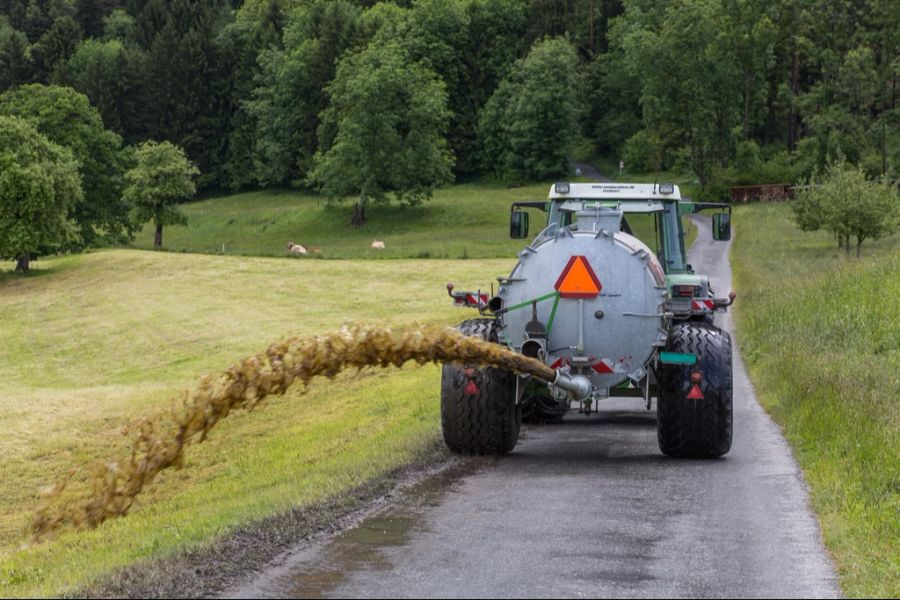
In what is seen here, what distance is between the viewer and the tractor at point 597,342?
13.4m

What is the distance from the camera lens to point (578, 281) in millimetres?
13320

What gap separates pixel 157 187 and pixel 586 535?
8104 centimetres

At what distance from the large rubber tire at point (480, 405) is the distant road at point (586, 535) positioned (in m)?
0.33

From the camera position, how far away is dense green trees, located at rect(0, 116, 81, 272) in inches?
2721

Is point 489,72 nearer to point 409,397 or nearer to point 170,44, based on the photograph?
point 170,44

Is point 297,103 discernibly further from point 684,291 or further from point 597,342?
point 597,342

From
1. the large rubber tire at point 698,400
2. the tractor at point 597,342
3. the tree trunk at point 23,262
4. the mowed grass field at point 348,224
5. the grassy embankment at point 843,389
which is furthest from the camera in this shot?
the mowed grass field at point 348,224

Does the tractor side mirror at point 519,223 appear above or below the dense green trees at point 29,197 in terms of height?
below

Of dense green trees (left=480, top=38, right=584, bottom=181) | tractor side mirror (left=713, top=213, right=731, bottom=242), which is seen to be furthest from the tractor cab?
dense green trees (left=480, top=38, right=584, bottom=181)

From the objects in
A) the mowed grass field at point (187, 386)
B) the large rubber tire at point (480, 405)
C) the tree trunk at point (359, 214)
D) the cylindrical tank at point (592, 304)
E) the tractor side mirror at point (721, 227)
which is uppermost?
the tree trunk at point (359, 214)

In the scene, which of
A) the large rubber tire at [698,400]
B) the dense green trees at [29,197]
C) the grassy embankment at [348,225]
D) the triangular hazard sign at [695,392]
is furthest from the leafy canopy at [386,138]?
the triangular hazard sign at [695,392]

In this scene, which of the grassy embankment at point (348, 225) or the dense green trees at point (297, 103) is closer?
the grassy embankment at point (348, 225)

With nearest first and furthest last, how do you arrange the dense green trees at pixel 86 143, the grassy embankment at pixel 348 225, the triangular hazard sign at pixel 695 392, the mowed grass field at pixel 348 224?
the triangular hazard sign at pixel 695 392, the grassy embankment at pixel 348 225, the mowed grass field at pixel 348 224, the dense green trees at pixel 86 143

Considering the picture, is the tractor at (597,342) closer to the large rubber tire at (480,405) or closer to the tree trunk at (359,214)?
the large rubber tire at (480,405)
